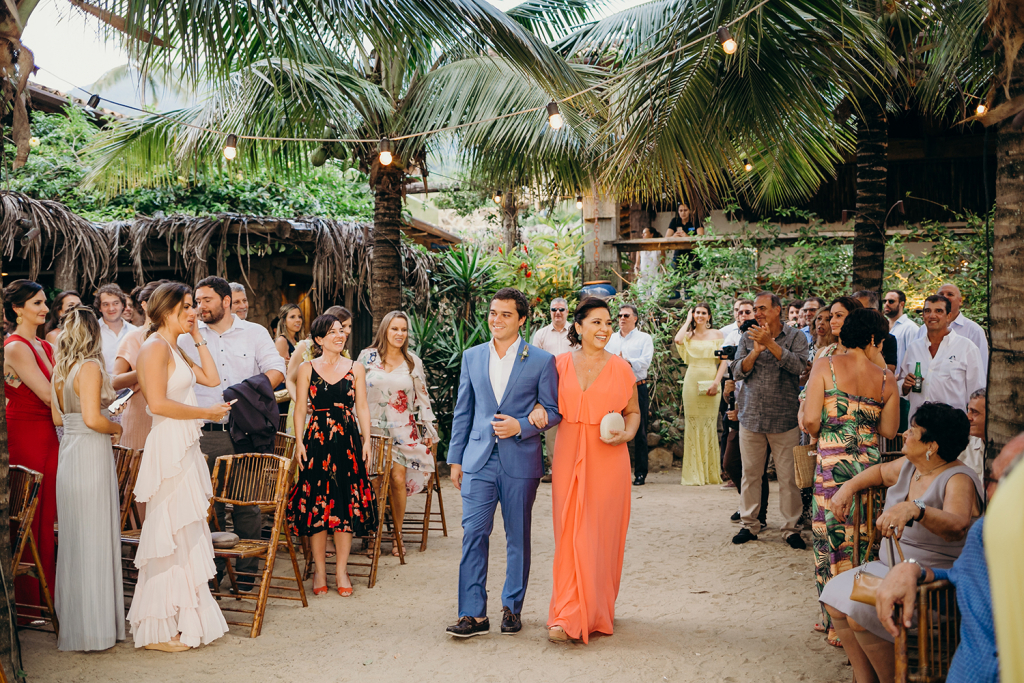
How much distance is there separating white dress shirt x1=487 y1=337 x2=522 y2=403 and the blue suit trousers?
1.16 feet

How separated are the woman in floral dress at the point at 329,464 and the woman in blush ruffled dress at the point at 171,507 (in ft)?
3.03

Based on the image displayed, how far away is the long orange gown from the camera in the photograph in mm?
4270

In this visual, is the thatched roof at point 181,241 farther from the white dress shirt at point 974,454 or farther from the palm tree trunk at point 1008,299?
the palm tree trunk at point 1008,299

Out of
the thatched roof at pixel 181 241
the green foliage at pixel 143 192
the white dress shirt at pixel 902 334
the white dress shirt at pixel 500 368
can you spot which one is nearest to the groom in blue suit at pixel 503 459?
the white dress shirt at pixel 500 368

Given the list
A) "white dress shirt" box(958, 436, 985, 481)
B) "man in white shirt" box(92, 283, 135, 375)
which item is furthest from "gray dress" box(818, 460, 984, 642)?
"man in white shirt" box(92, 283, 135, 375)

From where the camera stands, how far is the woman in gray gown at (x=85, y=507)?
4137 millimetres

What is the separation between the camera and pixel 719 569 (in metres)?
5.84

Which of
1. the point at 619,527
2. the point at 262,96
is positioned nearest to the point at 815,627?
the point at 619,527

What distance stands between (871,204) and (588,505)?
4271 mm

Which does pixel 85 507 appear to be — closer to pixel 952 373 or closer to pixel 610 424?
pixel 610 424

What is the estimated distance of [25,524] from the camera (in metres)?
3.98

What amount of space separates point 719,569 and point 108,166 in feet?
25.3

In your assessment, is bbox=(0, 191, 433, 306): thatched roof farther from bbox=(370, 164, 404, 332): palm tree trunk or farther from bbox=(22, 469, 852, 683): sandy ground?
bbox=(22, 469, 852, 683): sandy ground

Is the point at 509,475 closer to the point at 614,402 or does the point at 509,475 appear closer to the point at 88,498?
the point at 614,402
